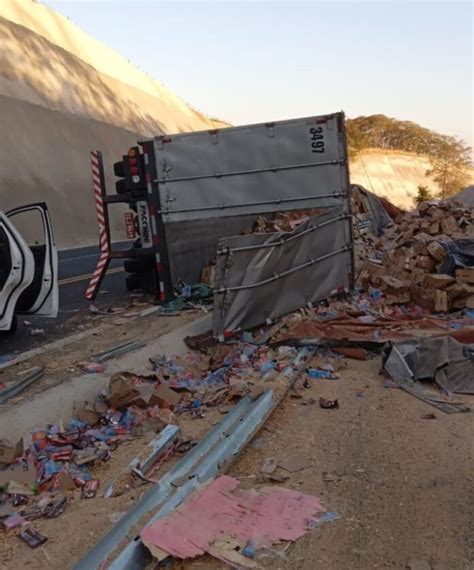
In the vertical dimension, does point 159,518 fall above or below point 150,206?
below

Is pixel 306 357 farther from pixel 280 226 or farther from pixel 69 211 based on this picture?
pixel 69 211

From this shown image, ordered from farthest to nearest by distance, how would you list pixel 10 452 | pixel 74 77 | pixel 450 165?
pixel 450 165 → pixel 74 77 → pixel 10 452

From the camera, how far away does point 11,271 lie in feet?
23.6

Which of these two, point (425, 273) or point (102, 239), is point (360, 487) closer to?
point (102, 239)

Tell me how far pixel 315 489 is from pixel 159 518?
1027 mm

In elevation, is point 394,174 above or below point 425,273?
above

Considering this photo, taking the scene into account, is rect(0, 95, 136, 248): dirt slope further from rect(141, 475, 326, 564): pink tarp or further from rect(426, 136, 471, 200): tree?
rect(426, 136, 471, 200): tree

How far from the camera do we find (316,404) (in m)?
5.55

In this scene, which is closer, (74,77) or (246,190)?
(246,190)

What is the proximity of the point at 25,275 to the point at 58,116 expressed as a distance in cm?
3132

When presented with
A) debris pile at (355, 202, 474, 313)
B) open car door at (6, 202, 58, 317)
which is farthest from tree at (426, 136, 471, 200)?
open car door at (6, 202, 58, 317)

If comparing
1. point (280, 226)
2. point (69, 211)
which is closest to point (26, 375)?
point (280, 226)

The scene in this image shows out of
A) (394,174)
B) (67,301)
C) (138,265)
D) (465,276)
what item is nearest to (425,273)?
(465,276)

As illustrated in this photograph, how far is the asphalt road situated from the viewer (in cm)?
764
